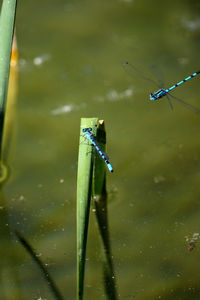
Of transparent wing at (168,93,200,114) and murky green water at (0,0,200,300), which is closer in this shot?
murky green water at (0,0,200,300)

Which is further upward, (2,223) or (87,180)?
(87,180)

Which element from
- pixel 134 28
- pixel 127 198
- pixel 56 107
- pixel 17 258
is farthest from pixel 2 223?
pixel 134 28

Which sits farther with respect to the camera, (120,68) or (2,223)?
(120,68)

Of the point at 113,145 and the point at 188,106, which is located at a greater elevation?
the point at 188,106

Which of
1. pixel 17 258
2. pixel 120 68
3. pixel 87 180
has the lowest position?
pixel 17 258

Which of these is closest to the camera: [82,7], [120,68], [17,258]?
[17,258]

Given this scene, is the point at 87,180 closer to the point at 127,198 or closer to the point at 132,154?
the point at 127,198

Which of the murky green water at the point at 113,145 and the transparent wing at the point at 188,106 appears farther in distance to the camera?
the transparent wing at the point at 188,106

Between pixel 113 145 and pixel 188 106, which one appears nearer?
pixel 113 145
